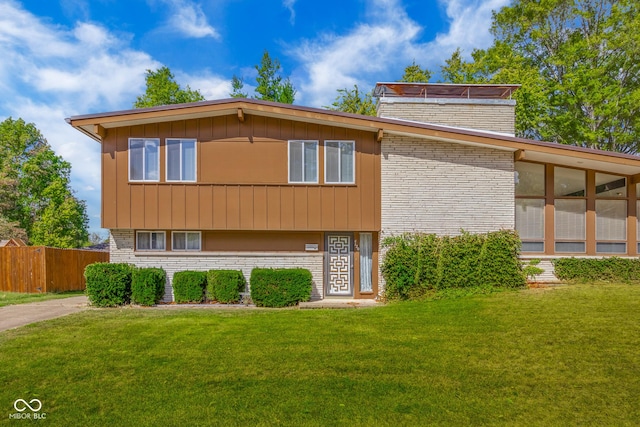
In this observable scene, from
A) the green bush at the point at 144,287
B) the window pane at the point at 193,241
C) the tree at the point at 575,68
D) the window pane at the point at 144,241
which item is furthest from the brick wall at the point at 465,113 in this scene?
the tree at the point at 575,68

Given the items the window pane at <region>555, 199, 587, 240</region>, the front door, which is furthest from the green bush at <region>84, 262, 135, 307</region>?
the window pane at <region>555, 199, 587, 240</region>

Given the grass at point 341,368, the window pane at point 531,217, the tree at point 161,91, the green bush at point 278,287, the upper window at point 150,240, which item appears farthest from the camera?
the tree at point 161,91

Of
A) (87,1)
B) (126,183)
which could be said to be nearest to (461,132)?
(126,183)

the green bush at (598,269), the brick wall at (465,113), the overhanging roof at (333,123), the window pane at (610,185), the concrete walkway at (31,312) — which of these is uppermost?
the brick wall at (465,113)

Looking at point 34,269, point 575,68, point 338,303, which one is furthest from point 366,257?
point 575,68

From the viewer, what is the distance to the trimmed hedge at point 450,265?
448 inches

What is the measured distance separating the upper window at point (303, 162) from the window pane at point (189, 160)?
9.26ft

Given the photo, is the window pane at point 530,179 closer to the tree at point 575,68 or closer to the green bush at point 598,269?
the green bush at point 598,269

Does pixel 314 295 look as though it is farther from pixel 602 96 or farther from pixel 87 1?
pixel 602 96

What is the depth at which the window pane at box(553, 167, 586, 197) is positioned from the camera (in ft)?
42.3

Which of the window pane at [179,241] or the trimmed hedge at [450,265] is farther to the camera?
the window pane at [179,241]

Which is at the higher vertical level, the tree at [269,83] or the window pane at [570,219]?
the tree at [269,83]

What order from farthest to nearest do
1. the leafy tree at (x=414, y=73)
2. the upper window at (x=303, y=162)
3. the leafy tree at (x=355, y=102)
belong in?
the leafy tree at (x=355, y=102)
the leafy tree at (x=414, y=73)
the upper window at (x=303, y=162)

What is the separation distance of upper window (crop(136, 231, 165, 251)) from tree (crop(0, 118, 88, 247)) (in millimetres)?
21757
